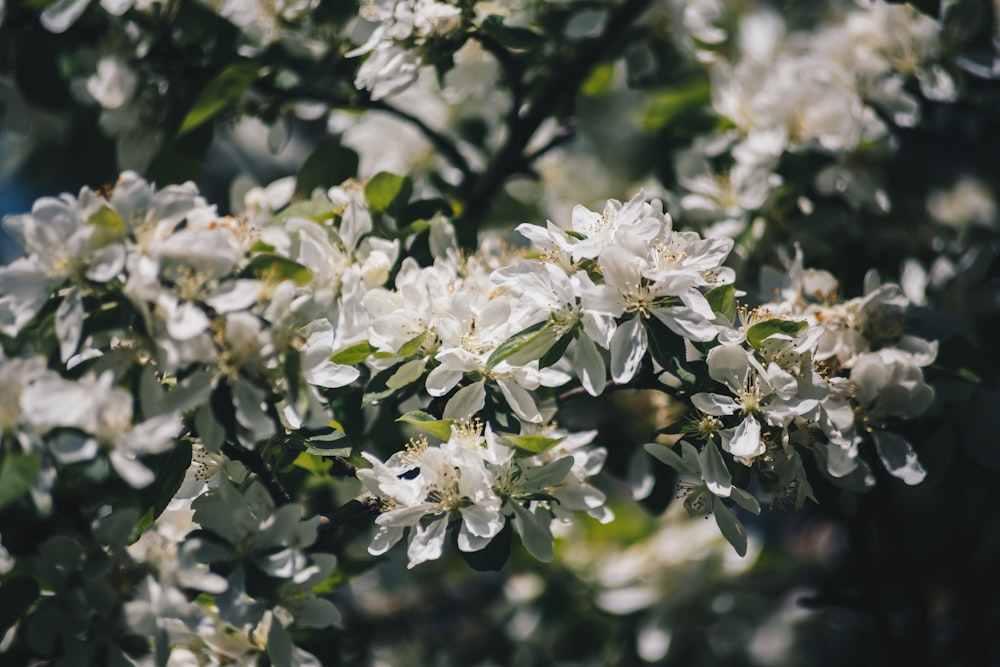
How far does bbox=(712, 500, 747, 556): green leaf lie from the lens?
161 cm

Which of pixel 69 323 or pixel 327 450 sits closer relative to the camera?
pixel 69 323

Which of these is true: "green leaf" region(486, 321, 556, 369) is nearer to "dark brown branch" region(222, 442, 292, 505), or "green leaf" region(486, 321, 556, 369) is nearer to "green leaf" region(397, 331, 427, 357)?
"green leaf" region(397, 331, 427, 357)

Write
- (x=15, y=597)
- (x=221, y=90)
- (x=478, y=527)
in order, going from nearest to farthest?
(x=15, y=597) < (x=478, y=527) < (x=221, y=90)

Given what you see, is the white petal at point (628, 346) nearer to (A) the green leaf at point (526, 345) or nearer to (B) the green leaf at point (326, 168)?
(A) the green leaf at point (526, 345)

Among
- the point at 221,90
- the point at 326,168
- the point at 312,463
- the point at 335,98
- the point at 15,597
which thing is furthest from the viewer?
the point at 335,98

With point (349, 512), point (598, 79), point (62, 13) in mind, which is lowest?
point (349, 512)

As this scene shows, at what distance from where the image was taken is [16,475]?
1.27 metres

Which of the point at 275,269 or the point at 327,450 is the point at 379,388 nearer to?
the point at 327,450

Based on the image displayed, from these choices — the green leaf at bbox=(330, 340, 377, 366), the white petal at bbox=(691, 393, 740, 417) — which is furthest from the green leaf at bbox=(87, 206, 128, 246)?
the white petal at bbox=(691, 393, 740, 417)

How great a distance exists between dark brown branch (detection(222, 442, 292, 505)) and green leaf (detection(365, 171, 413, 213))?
64 cm

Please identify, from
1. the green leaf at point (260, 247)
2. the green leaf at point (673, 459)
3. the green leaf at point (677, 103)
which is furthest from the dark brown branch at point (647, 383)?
the green leaf at point (677, 103)

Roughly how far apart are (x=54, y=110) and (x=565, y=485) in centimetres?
166

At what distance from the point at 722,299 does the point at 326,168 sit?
1044 mm

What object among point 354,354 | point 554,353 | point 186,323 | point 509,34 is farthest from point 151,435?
point 509,34
